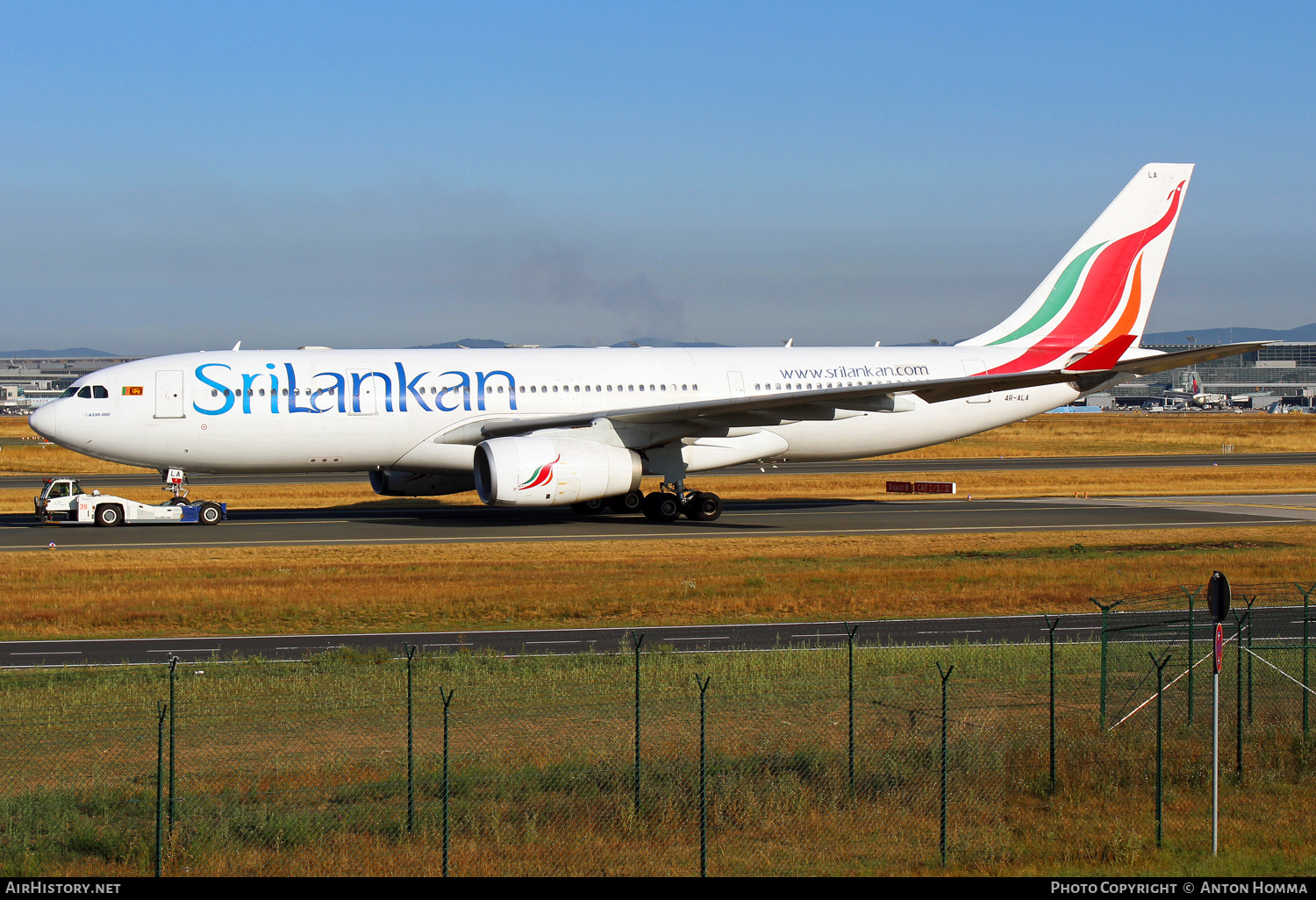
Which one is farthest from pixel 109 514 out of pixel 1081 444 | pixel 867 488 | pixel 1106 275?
pixel 1081 444

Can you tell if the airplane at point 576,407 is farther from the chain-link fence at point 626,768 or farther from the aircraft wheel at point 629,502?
the chain-link fence at point 626,768

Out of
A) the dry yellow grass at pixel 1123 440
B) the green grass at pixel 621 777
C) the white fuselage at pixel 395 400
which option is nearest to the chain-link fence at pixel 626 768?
the green grass at pixel 621 777

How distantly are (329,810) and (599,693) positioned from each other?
5.04 meters

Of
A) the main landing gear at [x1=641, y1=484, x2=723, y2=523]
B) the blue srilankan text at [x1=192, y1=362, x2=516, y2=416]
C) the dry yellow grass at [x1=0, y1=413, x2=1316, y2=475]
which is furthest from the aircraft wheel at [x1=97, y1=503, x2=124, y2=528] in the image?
the dry yellow grass at [x1=0, y1=413, x2=1316, y2=475]

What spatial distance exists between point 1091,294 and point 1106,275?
2.79 ft

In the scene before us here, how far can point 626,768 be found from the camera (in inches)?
520

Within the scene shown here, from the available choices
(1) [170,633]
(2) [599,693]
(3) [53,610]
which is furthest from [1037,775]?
(3) [53,610]

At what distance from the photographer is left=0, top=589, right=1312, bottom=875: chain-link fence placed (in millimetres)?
11516

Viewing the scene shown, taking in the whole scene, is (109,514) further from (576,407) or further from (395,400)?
(576,407)

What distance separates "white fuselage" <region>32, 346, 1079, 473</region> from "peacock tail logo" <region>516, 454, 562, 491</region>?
3452 millimetres

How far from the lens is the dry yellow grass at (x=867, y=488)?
48562 millimetres

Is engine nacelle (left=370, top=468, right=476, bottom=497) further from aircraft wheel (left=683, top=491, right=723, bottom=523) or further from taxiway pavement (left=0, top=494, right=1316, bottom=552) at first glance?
aircraft wheel (left=683, top=491, right=723, bottom=523)

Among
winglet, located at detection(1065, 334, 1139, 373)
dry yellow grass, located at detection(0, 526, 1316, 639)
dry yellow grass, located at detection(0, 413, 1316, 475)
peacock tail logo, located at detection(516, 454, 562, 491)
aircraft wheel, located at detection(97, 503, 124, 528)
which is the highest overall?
winglet, located at detection(1065, 334, 1139, 373)
